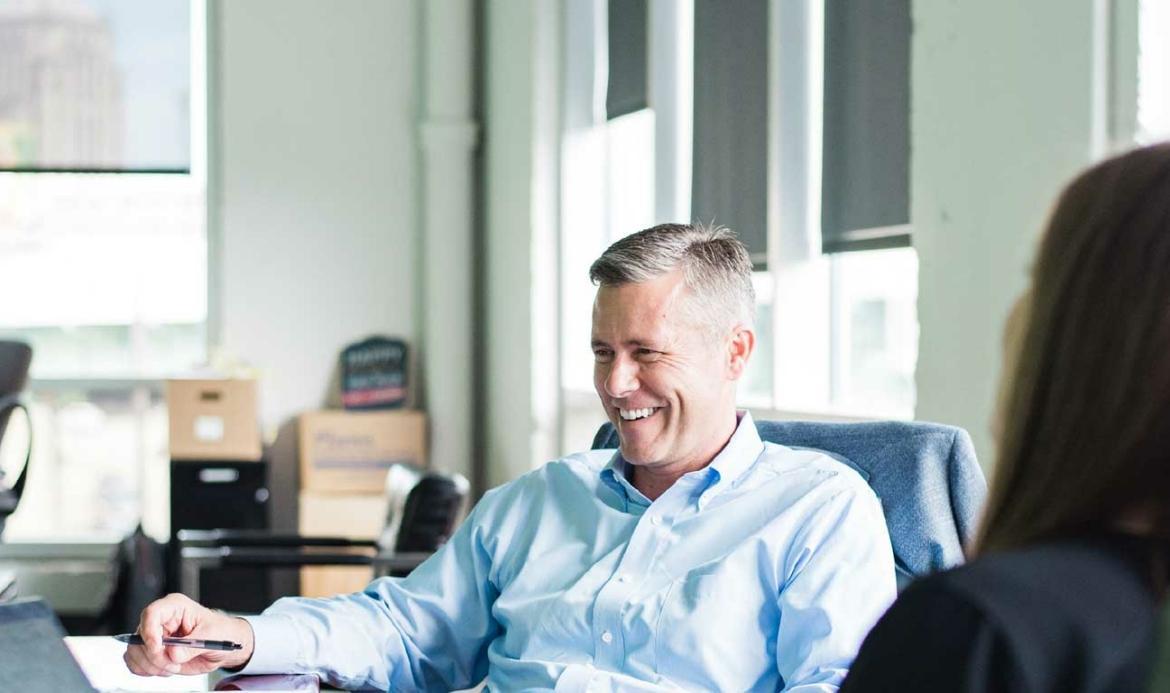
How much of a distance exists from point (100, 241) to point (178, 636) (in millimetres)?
4878

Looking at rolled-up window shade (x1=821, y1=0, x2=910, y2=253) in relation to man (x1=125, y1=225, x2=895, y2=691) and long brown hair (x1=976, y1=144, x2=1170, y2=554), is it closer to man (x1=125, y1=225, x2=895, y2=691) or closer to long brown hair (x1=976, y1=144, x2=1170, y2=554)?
man (x1=125, y1=225, x2=895, y2=691)

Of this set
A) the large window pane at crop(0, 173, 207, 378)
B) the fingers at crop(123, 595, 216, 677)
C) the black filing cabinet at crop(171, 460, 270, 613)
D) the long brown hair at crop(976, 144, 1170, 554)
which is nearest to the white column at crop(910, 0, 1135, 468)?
the fingers at crop(123, 595, 216, 677)

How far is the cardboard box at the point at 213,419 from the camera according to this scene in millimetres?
5797

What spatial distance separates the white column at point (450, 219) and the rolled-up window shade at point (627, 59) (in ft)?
4.83

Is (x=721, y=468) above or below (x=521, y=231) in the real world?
below

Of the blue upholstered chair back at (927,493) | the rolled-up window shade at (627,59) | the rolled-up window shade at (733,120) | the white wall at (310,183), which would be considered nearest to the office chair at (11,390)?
the white wall at (310,183)

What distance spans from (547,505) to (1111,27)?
1070mm

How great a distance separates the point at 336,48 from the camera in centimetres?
644

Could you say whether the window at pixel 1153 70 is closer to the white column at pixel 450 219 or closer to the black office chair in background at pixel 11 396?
the black office chair in background at pixel 11 396

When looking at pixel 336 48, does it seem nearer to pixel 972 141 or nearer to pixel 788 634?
pixel 972 141

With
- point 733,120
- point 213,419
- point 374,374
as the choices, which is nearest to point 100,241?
point 213,419

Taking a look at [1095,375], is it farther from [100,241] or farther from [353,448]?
[100,241]

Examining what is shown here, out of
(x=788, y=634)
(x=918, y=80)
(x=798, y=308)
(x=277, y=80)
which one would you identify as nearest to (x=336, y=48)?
(x=277, y=80)

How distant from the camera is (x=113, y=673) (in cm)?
183
